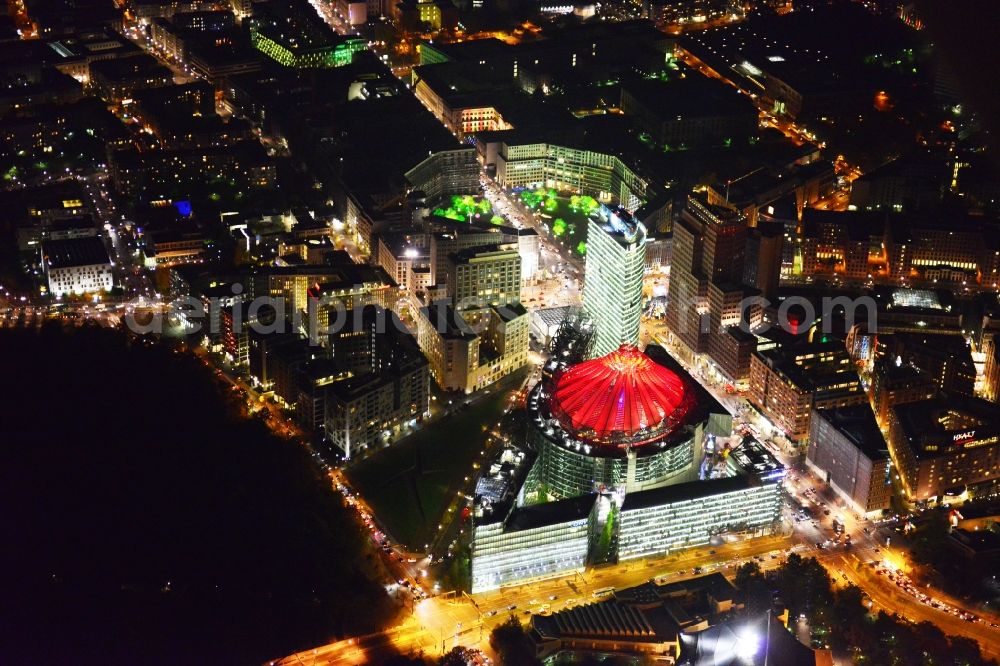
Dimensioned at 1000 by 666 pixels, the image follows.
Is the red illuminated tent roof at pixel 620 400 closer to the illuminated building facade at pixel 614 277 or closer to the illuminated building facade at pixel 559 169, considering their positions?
the illuminated building facade at pixel 614 277

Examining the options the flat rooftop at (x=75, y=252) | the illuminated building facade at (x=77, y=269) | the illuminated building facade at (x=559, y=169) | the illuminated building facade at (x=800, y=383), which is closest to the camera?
the illuminated building facade at (x=800, y=383)

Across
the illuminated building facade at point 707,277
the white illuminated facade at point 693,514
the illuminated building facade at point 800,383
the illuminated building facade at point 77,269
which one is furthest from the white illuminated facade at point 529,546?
the illuminated building facade at point 77,269

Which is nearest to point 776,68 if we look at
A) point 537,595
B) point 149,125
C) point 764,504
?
point 149,125

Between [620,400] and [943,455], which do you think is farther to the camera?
[620,400]

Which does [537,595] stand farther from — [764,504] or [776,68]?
[776,68]

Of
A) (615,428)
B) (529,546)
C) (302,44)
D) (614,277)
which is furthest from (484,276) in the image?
(302,44)

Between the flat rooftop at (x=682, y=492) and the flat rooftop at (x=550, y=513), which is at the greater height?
the flat rooftop at (x=550, y=513)

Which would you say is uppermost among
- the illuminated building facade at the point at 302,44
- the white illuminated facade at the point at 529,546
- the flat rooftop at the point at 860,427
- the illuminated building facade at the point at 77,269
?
the illuminated building facade at the point at 302,44

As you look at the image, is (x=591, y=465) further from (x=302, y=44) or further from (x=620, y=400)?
(x=302, y=44)
